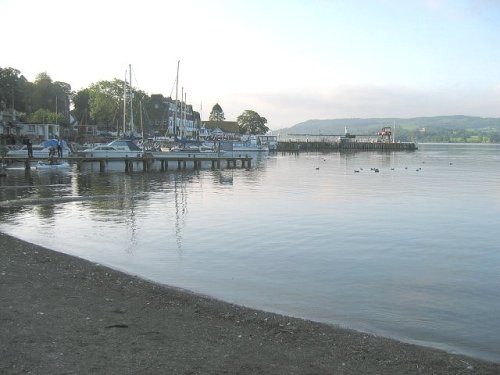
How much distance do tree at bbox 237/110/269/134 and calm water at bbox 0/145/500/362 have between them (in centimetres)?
15605

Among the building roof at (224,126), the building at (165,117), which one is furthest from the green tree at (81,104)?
the building roof at (224,126)

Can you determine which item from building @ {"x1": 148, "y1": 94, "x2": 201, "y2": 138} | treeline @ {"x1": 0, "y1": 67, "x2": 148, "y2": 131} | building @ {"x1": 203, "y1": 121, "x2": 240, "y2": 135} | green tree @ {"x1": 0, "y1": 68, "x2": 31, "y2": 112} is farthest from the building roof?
green tree @ {"x1": 0, "y1": 68, "x2": 31, "y2": 112}

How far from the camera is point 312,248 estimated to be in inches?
646

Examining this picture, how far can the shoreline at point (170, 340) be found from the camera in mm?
6562

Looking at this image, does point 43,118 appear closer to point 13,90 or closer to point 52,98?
point 13,90

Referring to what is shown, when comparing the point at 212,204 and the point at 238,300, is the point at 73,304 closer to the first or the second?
the point at 238,300

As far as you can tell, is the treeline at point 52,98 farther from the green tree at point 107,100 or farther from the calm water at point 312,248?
the calm water at point 312,248

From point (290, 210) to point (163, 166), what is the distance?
37805 mm

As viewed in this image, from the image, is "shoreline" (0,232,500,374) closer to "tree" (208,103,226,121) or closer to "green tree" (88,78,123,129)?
"green tree" (88,78,123,129)

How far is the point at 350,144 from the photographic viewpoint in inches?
6841

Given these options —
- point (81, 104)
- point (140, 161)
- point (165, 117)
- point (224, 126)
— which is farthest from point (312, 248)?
point (224, 126)

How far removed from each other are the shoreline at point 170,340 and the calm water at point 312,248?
122 cm

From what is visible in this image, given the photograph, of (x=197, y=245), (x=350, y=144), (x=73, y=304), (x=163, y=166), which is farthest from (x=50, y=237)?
(x=350, y=144)

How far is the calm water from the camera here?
1023 centimetres
